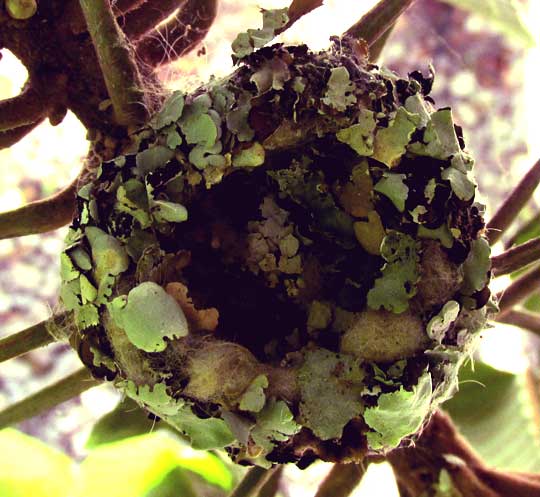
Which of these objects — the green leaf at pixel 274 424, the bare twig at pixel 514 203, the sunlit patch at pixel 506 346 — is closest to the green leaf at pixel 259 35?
the green leaf at pixel 274 424

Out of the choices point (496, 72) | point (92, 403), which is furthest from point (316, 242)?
point (496, 72)

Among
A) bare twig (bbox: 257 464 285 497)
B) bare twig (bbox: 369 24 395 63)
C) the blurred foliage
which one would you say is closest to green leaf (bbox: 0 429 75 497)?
the blurred foliage

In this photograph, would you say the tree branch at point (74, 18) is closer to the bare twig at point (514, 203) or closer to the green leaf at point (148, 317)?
the green leaf at point (148, 317)

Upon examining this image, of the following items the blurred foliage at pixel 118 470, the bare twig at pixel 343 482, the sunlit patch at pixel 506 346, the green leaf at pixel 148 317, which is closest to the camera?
the green leaf at pixel 148 317

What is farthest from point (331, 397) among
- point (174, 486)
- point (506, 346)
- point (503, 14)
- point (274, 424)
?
point (506, 346)

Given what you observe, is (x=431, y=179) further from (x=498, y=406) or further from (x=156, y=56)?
(x=498, y=406)
